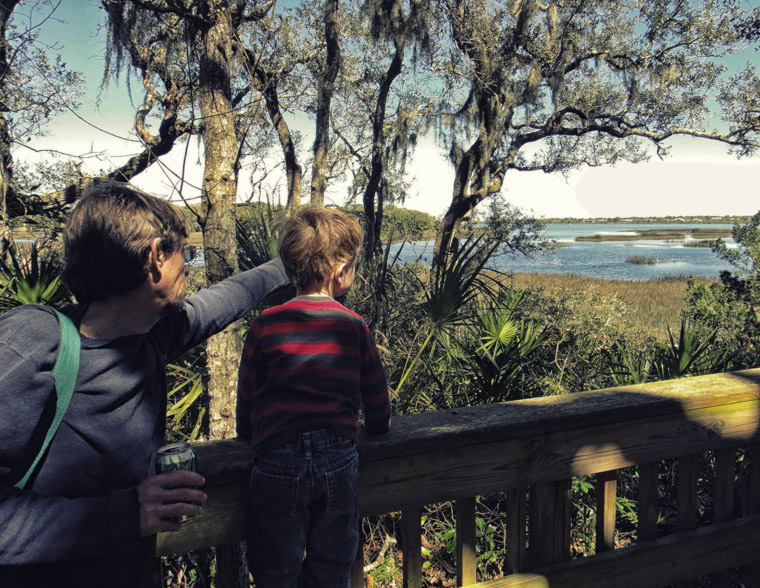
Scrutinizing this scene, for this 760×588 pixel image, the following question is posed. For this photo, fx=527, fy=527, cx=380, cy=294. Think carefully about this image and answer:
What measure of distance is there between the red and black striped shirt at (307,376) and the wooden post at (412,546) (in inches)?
10.7

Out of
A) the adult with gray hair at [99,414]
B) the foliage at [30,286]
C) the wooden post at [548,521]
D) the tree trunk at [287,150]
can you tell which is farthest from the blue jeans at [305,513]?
the tree trunk at [287,150]

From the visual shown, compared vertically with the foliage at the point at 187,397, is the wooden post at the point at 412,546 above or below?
above

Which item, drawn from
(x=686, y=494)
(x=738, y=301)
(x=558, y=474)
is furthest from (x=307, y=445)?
(x=738, y=301)

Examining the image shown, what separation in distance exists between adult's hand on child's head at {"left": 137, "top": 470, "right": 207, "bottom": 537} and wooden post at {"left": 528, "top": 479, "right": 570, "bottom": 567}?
1060 millimetres

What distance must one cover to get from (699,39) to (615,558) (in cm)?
1524

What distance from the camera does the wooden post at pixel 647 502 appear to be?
68.7 inches

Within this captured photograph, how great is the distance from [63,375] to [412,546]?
1016mm

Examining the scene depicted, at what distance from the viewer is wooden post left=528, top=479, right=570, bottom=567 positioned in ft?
5.35

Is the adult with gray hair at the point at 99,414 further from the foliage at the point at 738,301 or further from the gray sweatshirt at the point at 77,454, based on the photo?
the foliage at the point at 738,301

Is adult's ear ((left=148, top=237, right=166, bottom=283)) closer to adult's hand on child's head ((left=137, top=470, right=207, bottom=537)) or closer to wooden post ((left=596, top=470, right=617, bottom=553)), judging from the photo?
adult's hand on child's head ((left=137, top=470, right=207, bottom=537))

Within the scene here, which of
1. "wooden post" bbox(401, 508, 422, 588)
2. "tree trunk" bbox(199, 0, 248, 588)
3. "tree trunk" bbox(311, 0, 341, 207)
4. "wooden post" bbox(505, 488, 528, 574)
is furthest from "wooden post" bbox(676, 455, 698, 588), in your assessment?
"tree trunk" bbox(311, 0, 341, 207)

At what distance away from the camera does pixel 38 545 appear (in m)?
0.87

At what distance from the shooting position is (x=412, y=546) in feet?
4.84

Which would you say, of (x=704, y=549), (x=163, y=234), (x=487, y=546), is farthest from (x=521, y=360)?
(x=163, y=234)
